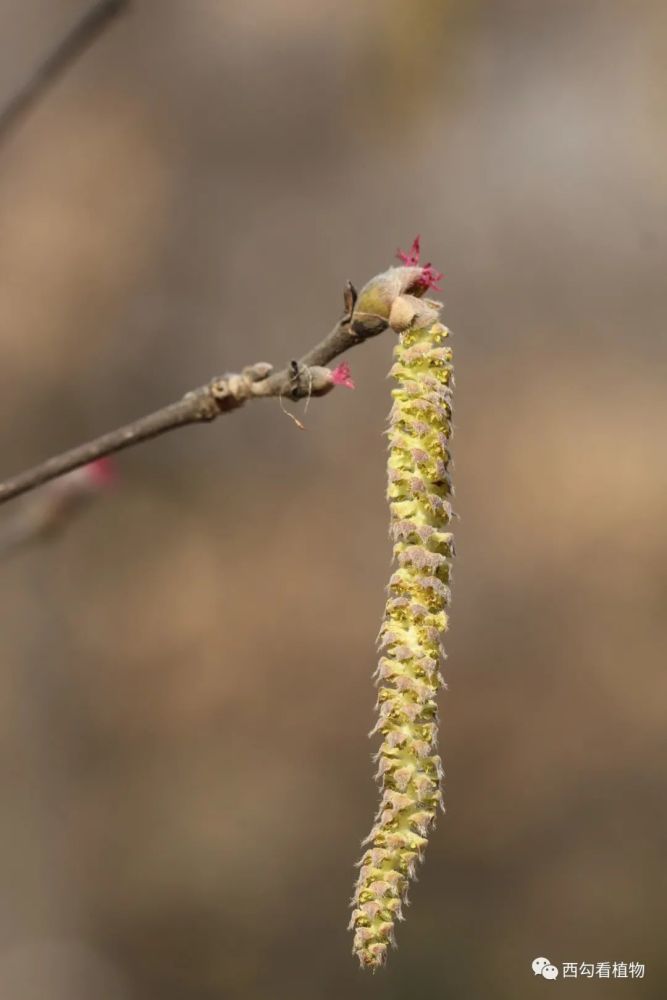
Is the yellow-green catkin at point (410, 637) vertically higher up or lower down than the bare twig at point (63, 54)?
lower down

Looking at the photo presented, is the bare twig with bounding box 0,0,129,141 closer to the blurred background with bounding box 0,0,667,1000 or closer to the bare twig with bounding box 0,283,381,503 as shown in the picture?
the bare twig with bounding box 0,283,381,503

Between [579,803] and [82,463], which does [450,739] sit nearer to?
[579,803]

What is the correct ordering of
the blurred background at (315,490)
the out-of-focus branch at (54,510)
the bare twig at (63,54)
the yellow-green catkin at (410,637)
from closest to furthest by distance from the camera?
1. the yellow-green catkin at (410,637)
2. the bare twig at (63,54)
3. the out-of-focus branch at (54,510)
4. the blurred background at (315,490)

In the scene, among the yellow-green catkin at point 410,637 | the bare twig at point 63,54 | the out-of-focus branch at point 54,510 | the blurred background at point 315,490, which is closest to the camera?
the yellow-green catkin at point 410,637

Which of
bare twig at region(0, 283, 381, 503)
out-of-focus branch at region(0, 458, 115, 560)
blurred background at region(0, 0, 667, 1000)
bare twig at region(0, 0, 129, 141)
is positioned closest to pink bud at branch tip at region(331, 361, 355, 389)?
bare twig at region(0, 283, 381, 503)

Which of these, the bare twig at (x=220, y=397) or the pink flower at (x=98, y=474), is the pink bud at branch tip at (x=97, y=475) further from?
the bare twig at (x=220, y=397)

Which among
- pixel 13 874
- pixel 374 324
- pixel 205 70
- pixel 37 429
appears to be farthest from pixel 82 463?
pixel 205 70

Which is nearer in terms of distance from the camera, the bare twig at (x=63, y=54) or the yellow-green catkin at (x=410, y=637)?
the yellow-green catkin at (x=410, y=637)

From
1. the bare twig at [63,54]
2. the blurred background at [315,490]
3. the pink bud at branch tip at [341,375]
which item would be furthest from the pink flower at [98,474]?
the blurred background at [315,490]
